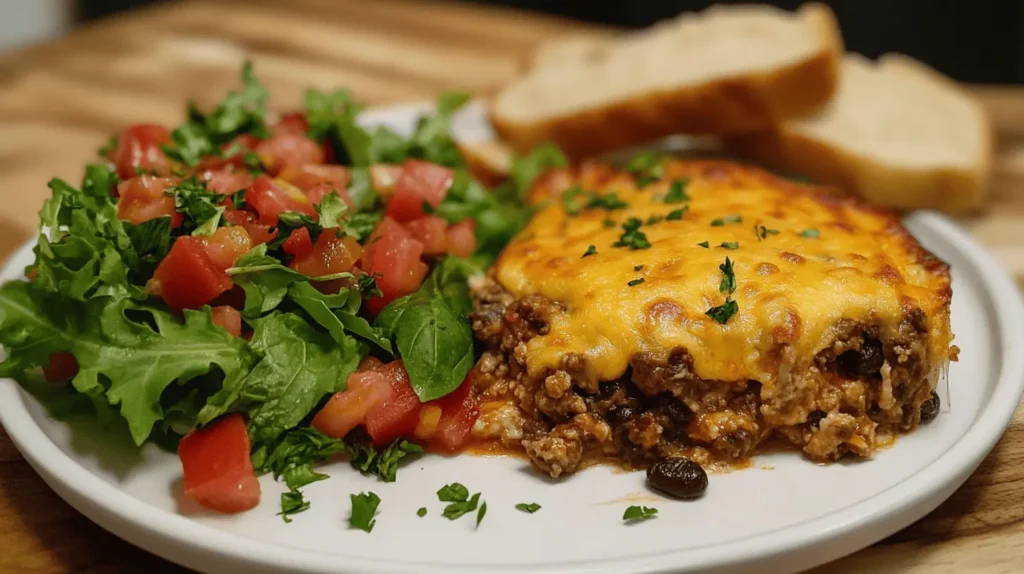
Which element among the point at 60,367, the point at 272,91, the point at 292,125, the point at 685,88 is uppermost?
the point at 292,125

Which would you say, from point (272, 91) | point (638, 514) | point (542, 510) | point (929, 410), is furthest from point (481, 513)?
point (272, 91)

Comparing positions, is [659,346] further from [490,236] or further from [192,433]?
[192,433]

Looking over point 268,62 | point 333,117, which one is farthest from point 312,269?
point 268,62

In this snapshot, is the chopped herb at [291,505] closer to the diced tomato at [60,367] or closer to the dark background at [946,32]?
the diced tomato at [60,367]

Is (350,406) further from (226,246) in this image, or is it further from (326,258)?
(226,246)

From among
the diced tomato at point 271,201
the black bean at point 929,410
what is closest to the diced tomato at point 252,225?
the diced tomato at point 271,201

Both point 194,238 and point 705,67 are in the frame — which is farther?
point 705,67
